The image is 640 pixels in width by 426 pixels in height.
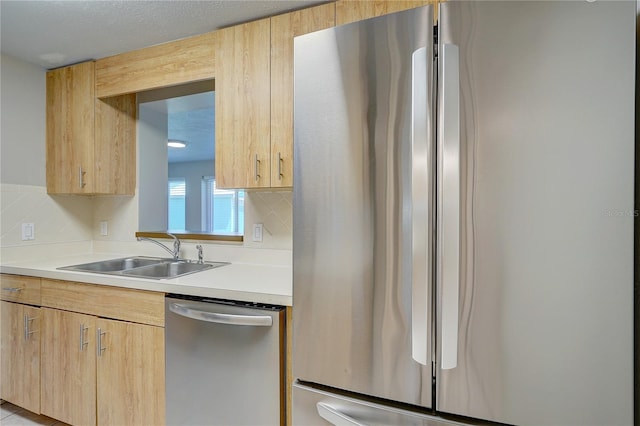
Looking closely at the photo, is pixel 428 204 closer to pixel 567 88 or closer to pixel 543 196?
pixel 543 196

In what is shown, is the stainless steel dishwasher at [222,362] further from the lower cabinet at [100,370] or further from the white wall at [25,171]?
the white wall at [25,171]

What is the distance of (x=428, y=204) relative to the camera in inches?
36.8

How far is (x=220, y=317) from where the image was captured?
4.54 ft

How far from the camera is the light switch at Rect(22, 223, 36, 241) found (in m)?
2.29

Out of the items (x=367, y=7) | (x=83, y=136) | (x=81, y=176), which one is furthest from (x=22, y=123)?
(x=367, y=7)

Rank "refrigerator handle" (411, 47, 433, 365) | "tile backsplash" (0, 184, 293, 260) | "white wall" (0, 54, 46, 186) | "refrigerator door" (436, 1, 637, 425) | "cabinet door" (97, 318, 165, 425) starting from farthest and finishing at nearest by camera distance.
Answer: "white wall" (0, 54, 46, 186), "tile backsplash" (0, 184, 293, 260), "cabinet door" (97, 318, 165, 425), "refrigerator handle" (411, 47, 433, 365), "refrigerator door" (436, 1, 637, 425)

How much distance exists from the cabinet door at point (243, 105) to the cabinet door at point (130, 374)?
2.79 feet

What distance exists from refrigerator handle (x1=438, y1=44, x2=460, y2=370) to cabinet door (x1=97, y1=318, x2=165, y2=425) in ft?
4.24

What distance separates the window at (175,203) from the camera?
272 centimetres

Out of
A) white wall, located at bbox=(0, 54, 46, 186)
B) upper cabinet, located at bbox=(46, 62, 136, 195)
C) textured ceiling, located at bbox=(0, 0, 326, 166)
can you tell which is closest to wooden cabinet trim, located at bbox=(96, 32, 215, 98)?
textured ceiling, located at bbox=(0, 0, 326, 166)

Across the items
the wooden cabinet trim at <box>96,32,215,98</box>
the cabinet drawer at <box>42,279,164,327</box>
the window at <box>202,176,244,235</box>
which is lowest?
the cabinet drawer at <box>42,279,164,327</box>

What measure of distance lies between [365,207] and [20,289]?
7.14 feet

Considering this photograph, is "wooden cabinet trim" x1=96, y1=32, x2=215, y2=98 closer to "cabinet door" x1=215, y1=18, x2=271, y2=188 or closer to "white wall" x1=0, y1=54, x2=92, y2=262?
"cabinet door" x1=215, y1=18, x2=271, y2=188

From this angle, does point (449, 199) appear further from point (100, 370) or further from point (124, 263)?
point (124, 263)
